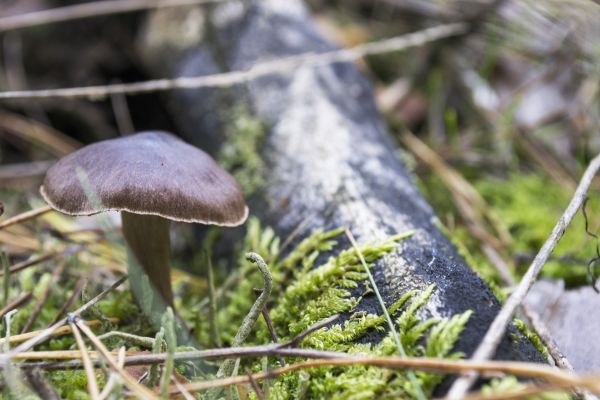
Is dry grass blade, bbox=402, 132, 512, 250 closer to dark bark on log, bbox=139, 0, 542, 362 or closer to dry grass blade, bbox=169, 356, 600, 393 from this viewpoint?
dark bark on log, bbox=139, 0, 542, 362

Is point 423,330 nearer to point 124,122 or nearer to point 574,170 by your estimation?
point 574,170

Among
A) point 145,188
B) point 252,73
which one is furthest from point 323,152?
point 145,188

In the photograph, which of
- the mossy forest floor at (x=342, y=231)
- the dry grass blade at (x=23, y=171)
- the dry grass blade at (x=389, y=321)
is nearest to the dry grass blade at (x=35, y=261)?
the mossy forest floor at (x=342, y=231)

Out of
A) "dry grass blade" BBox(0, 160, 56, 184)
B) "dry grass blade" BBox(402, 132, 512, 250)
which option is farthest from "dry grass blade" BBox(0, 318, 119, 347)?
"dry grass blade" BBox(0, 160, 56, 184)

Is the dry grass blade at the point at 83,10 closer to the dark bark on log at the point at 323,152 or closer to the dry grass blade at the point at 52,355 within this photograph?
the dark bark on log at the point at 323,152

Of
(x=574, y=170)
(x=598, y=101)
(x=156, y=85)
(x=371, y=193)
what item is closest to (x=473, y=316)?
(x=371, y=193)

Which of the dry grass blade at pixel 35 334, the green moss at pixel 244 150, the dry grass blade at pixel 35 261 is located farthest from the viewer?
the green moss at pixel 244 150
